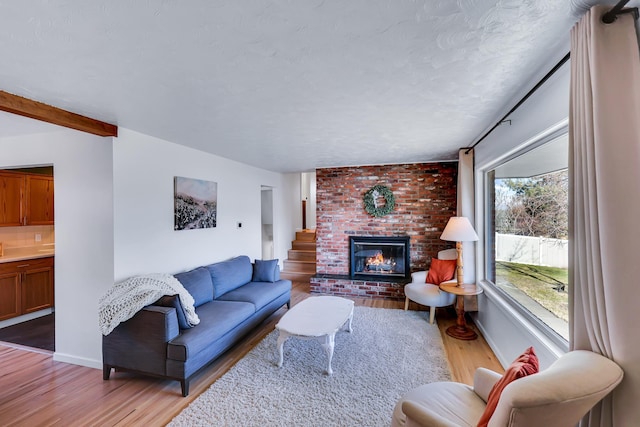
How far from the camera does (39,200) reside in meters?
4.31

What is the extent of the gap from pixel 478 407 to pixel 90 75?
2.91 metres

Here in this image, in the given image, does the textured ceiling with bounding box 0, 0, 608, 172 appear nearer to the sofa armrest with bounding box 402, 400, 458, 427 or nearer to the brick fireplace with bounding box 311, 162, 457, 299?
the sofa armrest with bounding box 402, 400, 458, 427

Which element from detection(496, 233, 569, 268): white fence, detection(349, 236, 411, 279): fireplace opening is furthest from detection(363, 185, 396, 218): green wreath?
detection(496, 233, 569, 268): white fence

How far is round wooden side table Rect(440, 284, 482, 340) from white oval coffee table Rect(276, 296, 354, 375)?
1197mm

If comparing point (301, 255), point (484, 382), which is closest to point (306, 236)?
point (301, 255)

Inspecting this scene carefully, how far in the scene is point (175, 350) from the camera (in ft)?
7.73

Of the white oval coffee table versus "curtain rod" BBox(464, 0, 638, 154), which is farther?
the white oval coffee table

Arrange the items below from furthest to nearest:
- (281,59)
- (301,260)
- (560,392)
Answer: (301,260) → (281,59) → (560,392)

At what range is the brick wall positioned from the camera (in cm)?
497

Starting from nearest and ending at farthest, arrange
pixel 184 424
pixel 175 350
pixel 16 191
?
pixel 184 424, pixel 175 350, pixel 16 191

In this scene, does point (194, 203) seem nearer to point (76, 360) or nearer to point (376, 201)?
point (76, 360)

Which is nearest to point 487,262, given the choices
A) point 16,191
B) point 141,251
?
point 141,251

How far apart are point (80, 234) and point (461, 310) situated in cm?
423

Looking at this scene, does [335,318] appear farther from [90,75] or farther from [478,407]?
[90,75]
